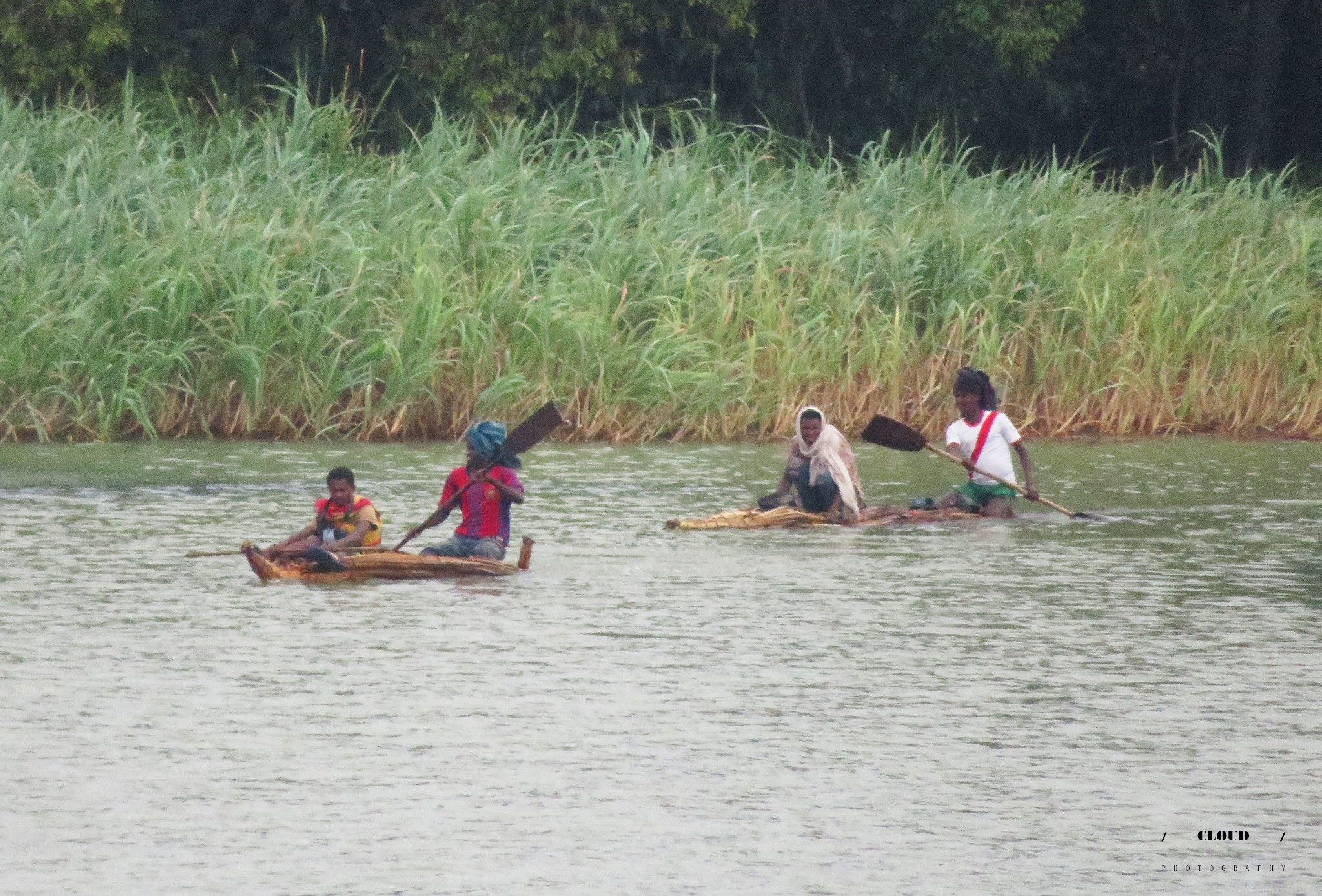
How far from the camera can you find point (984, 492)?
45.7 feet

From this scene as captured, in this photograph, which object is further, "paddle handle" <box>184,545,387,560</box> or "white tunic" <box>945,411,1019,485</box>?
"white tunic" <box>945,411,1019,485</box>

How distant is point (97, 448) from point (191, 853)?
10.2 metres

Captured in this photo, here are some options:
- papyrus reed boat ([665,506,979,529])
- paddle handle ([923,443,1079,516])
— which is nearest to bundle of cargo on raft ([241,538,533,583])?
papyrus reed boat ([665,506,979,529])

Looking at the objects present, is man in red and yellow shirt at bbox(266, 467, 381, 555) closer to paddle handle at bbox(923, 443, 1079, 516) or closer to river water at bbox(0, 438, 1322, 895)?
river water at bbox(0, 438, 1322, 895)

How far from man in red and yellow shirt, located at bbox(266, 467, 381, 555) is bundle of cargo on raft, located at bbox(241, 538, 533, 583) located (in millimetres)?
169

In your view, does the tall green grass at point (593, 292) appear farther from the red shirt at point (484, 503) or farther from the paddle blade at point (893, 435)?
the red shirt at point (484, 503)

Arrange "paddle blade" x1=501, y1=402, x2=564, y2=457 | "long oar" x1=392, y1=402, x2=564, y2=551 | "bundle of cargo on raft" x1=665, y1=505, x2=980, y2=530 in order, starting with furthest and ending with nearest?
1. "bundle of cargo on raft" x1=665, y1=505, x2=980, y2=530
2. "paddle blade" x1=501, y1=402, x2=564, y2=457
3. "long oar" x1=392, y1=402, x2=564, y2=551

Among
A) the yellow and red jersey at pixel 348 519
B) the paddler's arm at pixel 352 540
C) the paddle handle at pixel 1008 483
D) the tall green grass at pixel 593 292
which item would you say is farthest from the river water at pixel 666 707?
the tall green grass at pixel 593 292

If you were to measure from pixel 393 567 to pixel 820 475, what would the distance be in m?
3.21

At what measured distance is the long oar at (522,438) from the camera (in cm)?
1152

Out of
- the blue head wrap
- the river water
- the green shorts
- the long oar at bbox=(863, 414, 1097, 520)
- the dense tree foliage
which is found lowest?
the river water

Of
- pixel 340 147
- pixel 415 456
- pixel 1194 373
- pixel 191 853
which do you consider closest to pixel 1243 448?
pixel 1194 373

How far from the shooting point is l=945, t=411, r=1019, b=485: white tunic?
45.7ft

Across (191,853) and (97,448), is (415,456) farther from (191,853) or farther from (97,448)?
(191,853)
